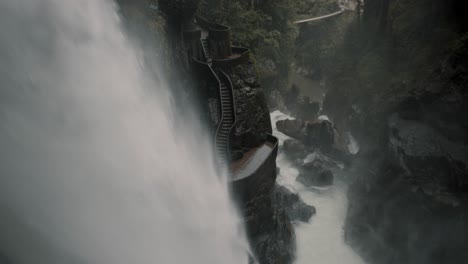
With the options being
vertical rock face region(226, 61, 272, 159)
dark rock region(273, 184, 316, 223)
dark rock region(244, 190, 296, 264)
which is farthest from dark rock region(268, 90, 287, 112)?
dark rock region(244, 190, 296, 264)

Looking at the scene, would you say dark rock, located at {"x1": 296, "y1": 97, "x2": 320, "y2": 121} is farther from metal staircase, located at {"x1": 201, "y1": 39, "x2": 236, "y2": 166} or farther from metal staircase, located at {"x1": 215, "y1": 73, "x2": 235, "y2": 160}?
metal staircase, located at {"x1": 215, "y1": 73, "x2": 235, "y2": 160}

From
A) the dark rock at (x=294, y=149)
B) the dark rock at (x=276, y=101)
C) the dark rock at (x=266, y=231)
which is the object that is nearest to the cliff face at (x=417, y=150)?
the dark rock at (x=294, y=149)

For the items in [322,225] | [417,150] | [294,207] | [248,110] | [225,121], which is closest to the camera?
[417,150]

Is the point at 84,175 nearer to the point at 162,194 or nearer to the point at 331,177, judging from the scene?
the point at 162,194

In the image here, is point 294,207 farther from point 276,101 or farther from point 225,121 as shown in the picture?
point 276,101

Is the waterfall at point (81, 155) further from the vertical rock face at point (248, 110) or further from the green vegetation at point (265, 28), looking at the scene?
the green vegetation at point (265, 28)

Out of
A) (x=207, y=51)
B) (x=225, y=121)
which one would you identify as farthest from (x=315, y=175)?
(x=207, y=51)

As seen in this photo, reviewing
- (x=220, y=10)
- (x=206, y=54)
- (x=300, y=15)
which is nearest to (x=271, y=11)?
(x=220, y=10)
